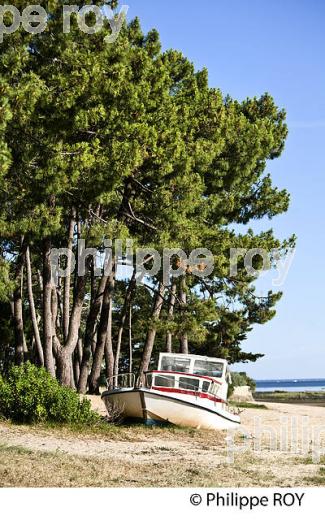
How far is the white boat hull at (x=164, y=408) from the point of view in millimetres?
20516

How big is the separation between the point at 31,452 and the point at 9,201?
9.52 metres

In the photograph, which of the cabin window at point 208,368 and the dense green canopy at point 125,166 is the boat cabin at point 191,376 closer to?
the cabin window at point 208,368

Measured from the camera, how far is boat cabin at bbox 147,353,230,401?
21.9 m

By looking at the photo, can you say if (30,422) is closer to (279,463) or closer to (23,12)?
(279,463)

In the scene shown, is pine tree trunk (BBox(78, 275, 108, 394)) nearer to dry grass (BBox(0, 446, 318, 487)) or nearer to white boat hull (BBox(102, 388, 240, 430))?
white boat hull (BBox(102, 388, 240, 430))

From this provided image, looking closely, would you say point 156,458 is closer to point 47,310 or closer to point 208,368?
point 208,368

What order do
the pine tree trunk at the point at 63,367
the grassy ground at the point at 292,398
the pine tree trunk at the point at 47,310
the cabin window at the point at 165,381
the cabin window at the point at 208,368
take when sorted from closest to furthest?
1. the cabin window at the point at 165,381
2. the cabin window at the point at 208,368
3. the pine tree trunk at the point at 47,310
4. the pine tree trunk at the point at 63,367
5. the grassy ground at the point at 292,398

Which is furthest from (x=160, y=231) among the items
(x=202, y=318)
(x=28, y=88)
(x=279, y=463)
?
(x=279, y=463)

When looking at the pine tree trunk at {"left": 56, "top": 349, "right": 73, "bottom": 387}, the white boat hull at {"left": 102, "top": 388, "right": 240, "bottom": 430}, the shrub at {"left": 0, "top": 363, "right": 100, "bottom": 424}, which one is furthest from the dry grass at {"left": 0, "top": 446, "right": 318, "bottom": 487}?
the pine tree trunk at {"left": 56, "top": 349, "right": 73, "bottom": 387}

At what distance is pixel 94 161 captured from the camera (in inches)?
794

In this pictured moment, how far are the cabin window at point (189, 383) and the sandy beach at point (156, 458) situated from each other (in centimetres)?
170

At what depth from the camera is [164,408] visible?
67.7 ft

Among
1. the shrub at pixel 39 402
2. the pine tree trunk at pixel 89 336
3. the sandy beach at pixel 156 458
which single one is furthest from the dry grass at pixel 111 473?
the pine tree trunk at pixel 89 336

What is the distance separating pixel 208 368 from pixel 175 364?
3.67 feet
